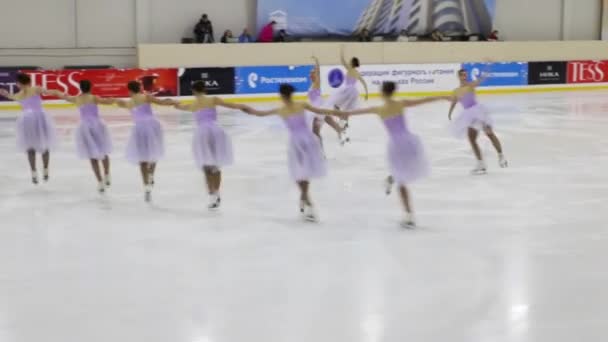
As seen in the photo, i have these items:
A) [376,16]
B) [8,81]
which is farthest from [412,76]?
[8,81]

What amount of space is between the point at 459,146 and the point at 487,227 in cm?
569

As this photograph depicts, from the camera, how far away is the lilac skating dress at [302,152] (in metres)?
7.66

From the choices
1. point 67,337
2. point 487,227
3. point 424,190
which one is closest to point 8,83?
point 424,190

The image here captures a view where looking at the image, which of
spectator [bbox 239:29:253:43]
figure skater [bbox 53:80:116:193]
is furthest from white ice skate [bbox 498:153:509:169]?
spectator [bbox 239:29:253:43]

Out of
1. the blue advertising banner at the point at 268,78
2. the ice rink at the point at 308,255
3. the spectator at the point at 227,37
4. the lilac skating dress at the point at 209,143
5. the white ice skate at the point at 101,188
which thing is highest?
the spectator at the point at 227,37

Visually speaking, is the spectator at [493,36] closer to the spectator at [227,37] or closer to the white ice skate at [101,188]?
the spectator at [227,37]

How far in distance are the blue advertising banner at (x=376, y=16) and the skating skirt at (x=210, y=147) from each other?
679 inches

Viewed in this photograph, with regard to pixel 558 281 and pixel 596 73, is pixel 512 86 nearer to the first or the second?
pixel 596 73

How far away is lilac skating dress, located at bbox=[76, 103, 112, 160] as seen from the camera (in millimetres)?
9336

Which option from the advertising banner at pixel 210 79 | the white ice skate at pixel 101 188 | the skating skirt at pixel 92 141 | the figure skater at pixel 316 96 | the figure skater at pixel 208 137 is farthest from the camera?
the advertising banner at pixel 210 79

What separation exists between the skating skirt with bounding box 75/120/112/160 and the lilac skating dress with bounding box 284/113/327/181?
2.69 metres

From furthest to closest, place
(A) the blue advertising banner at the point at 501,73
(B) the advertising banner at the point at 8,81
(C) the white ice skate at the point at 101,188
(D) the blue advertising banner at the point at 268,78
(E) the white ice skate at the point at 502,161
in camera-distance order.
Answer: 1. (A) the blue advertising banner at the point at 501,73
2. (D) the blue advertising banner at the point at 268,78
3. (B) the advertising banner at the point at 8,81
4. (E) the white ice skate at the point at 502,161
5. (C) the white ice skate at the point at 101,188

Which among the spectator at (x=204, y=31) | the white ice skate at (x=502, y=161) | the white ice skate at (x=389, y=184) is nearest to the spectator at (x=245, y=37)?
the spectator at (x=204, y=31)

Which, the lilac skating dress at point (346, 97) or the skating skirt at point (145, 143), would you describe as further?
the lilac skating dress at point (346, 97)
